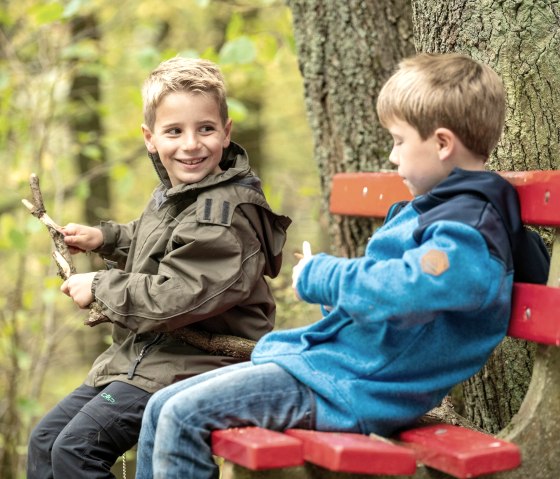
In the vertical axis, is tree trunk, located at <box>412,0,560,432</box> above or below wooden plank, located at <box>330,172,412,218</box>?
above

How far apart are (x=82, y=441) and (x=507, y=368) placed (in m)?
1.46

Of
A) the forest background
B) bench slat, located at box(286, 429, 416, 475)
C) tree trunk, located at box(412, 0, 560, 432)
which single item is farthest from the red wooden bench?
the forest background

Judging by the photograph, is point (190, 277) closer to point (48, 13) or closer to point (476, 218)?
point (476, 218)

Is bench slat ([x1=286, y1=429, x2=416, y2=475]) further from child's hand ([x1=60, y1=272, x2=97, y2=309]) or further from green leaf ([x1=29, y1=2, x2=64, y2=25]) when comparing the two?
green leaf ([x1=29, y1=2, x2=64, y2=25])

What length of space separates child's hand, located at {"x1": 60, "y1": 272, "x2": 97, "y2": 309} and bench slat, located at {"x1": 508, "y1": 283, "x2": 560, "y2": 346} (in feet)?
4.51

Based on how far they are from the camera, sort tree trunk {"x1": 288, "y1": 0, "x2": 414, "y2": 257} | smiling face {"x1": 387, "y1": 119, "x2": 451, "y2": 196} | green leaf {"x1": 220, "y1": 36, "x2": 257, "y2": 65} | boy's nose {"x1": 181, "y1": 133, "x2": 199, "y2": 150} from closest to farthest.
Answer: smiling face {"x1": 387, "y1": 119, "x2": 451, "y2": 196}, boy's nose {"x1": 181, "y1": 133, "x2": 199, "y2": 150}, tree trunk {"x1": 288, "y1": 0, "x2": 414, "y2": 257}, green leaf {"x1": 220, "y1": 36, "x2": 257, "y2": 65}

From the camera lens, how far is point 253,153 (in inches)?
412

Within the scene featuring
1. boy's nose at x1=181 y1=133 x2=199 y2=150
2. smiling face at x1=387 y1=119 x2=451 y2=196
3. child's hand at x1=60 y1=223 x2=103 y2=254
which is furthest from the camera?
child's hand at x1=60 y1=223 x2=103 y2=254

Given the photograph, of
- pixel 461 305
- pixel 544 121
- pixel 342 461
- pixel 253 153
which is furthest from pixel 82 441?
pixel 253 153

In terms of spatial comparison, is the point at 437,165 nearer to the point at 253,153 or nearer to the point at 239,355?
the point at 239,355

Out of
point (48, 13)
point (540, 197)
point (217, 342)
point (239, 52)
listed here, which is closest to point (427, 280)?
point (540, 197)

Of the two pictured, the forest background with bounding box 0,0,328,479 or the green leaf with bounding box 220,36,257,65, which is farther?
the forest background with bounding box 0,0,328,479

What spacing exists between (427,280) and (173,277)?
3.15 feet

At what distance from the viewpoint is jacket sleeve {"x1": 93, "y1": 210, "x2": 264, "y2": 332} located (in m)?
2.76
